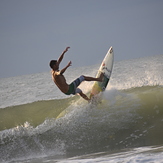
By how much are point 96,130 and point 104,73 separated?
2.88 meters

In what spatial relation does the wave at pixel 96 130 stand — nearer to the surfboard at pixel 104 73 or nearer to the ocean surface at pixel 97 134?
the ocean surface at pixel 97 134

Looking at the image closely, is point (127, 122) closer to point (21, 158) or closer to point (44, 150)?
point (44, 150)

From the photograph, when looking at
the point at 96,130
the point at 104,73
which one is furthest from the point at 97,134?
the point at 104,73

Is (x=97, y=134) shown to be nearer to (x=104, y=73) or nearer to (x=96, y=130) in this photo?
(x=96, y=130)

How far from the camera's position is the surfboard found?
10.2m

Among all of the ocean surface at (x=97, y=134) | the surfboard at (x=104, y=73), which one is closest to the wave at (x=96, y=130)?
the ocean surface at (x=97, y=134)

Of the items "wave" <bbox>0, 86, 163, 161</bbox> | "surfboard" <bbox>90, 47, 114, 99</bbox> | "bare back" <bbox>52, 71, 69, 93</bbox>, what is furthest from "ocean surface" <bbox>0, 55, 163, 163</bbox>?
"bare back" <bbox>52, 71, 69, 93</bbox>

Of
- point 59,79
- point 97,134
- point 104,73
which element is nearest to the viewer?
point 97,134

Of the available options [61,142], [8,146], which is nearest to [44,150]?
[61,142]

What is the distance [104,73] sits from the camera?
1052 cm

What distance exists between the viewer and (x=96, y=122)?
8430 mm

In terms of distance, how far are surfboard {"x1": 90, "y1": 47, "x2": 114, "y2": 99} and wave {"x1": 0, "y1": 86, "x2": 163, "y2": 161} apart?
0.78ft

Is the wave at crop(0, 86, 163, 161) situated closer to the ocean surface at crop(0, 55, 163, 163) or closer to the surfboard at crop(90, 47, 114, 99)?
the ocean surface at crop(0, 55, 163, 163)

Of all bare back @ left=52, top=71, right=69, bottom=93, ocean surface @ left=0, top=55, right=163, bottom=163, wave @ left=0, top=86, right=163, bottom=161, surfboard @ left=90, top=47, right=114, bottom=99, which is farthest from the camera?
surfboard @ left=90, top=47, right=114, bottom=99
